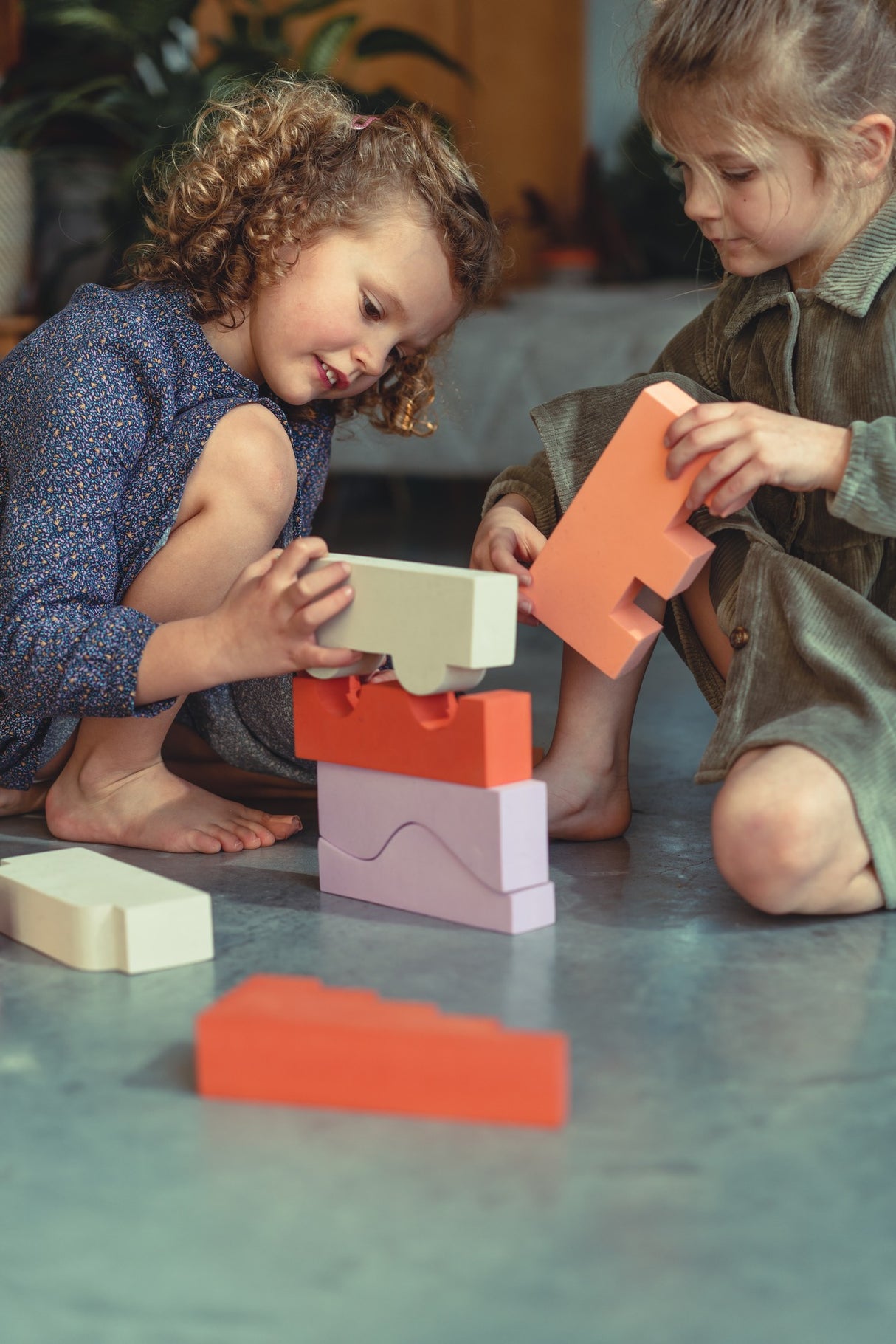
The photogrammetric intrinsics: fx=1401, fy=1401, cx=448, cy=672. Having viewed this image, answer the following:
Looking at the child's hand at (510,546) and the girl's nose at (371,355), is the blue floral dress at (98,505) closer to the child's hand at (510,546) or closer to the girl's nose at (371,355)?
the girl's nose at (371,355)

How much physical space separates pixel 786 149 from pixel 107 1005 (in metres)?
0.79

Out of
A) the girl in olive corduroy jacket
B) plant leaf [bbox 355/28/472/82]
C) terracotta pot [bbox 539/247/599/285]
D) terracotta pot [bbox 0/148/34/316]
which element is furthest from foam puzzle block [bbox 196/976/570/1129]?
terracotta pot [bbox 539/247/599/285]

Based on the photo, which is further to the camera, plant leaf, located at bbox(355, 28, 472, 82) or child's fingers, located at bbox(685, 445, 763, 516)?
plant leaf, located at bbox(355, 28, 472, 82)

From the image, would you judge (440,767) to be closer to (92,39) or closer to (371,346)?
(371,346)

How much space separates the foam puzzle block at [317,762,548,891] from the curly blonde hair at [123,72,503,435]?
51 centimetres

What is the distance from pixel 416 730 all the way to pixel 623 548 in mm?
209

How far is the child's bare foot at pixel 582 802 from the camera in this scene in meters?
1.16

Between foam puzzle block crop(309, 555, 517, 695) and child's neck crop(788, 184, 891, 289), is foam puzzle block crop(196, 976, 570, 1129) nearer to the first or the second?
foam puzzle block crop(309, 555, 517, 695)

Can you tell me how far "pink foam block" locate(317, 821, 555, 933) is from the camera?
95 cm

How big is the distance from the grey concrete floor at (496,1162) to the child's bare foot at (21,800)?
14.3 inches

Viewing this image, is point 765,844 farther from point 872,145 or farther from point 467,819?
point 872,145

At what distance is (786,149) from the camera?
1064 mm

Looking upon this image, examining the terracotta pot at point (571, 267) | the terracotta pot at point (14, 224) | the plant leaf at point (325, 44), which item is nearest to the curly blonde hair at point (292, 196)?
the terracotta pot at point (14, 224)

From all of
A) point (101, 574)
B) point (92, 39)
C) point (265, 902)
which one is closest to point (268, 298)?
point (101, 574)
